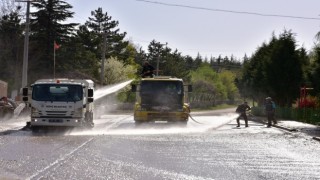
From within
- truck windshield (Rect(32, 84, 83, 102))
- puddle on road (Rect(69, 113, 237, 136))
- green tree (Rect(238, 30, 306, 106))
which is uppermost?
green tree (Rect(238, 30, 306, 106))

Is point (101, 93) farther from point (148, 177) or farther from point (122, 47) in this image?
point (122, 47)

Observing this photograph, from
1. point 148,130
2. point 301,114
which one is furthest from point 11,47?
point 148,130

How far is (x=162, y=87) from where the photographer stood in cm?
3069

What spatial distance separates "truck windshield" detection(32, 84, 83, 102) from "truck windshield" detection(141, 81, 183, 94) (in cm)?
641

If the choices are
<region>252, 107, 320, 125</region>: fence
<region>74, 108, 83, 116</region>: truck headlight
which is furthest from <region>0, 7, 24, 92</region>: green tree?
<region>74, 108, 83, 116</region>: truck headlight

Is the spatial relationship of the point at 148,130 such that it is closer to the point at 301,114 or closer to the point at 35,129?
the point at 35,129

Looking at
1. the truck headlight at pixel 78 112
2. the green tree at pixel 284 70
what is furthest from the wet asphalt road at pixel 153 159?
the green tree at pixel 284 70

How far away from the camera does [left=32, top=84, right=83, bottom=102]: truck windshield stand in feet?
80.5

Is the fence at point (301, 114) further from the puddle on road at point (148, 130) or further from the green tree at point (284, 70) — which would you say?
the puddle on road at point (148, 130)

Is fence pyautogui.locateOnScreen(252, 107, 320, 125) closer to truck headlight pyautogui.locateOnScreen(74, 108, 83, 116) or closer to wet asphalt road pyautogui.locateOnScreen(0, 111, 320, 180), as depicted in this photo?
wet asphalt road pyautogui.locateOnScreen(0, 111, 320, 180)

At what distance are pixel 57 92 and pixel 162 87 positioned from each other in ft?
24.5

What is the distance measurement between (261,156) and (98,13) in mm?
81512

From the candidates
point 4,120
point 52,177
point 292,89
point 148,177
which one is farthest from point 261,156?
point 292,89

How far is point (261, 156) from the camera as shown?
16391mm
